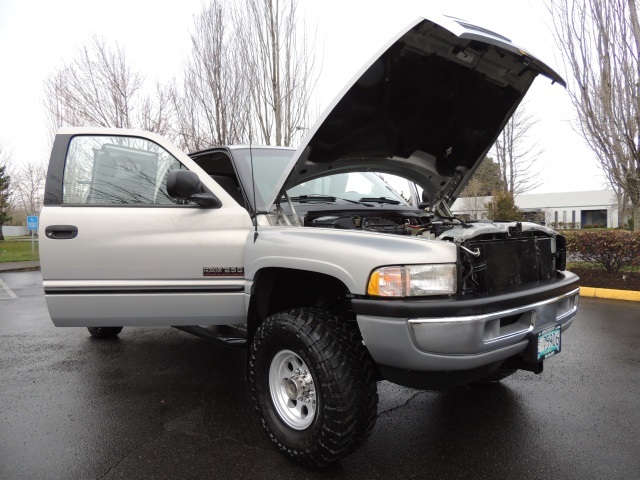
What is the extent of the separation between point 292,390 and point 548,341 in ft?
4.93

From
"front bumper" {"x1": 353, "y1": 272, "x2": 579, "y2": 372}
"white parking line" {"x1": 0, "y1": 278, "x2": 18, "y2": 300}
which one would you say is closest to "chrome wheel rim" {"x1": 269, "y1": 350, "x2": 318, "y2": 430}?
"front bumper" {"x1": 353, "y1": 272, "x2": 579, "y2": 372}

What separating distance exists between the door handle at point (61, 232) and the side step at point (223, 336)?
40.5 inches

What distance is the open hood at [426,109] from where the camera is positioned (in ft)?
8.89

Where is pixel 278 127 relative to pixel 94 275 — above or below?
Result: above

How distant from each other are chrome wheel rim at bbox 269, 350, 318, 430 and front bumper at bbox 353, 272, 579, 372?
51 cm

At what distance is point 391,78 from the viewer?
9.48 ft

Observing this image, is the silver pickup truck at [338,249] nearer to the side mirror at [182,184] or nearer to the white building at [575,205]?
the side mirror at [182,184]

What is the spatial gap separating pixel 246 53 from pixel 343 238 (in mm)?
10368

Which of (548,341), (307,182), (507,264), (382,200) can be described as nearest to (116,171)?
(307,182)

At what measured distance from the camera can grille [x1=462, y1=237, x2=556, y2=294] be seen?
2.41 metres

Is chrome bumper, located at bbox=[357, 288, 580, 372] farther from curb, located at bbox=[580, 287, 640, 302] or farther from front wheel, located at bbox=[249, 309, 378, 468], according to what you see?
curb, located at bbox=[580, 287, 640, 302]

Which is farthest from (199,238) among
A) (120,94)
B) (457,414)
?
(120,94)

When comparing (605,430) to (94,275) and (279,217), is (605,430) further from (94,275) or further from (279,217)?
(94,275)

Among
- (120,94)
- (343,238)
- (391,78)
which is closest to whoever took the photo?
(343,238)
